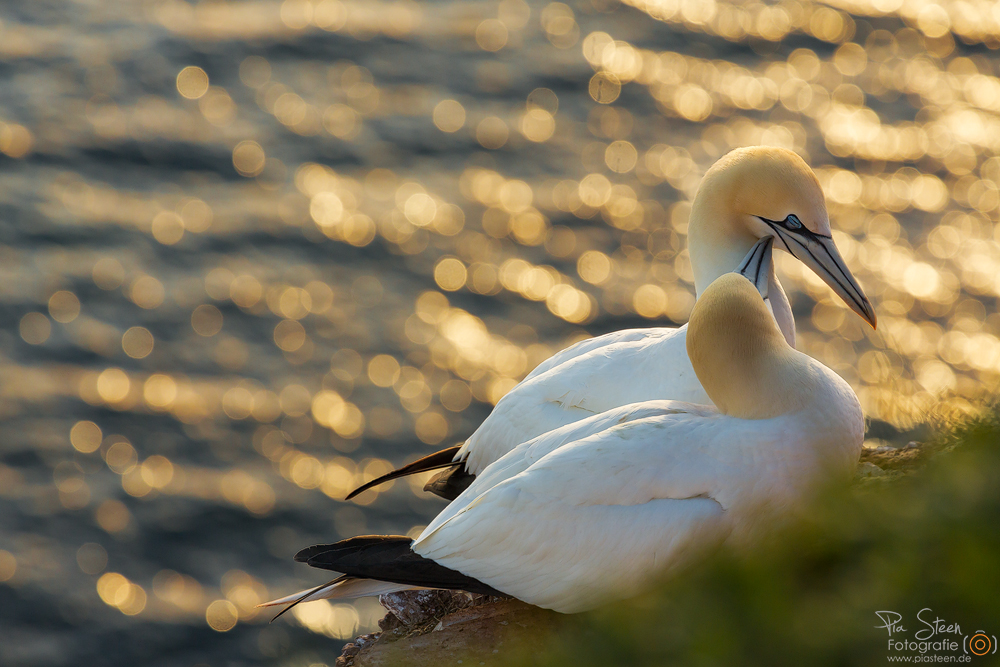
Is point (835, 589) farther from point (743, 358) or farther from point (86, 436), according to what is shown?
point (86, 436)

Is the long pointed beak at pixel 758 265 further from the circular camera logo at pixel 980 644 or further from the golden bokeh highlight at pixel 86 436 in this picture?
the golden bokeh highlight at pixel 86 436

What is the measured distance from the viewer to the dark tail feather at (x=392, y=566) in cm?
364

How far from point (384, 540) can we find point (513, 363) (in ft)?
18.6

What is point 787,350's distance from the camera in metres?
3.64

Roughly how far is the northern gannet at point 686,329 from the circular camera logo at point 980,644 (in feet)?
8.74

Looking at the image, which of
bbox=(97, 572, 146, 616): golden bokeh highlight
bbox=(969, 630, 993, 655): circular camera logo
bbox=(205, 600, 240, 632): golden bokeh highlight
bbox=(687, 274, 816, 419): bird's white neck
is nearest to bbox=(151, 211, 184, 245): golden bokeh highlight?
bbox=(97, 572, 146, 616): golden bokeh highlight

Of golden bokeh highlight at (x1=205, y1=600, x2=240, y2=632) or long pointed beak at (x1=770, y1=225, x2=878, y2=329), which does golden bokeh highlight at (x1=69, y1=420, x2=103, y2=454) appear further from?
long pointed beak at (x1=770, y1=225, x2=878, y2=329)

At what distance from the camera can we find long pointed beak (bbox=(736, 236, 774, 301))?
439 cm

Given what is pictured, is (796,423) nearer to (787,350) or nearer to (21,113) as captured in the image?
(787,350)

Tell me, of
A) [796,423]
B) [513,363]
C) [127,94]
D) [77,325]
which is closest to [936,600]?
[796,423]

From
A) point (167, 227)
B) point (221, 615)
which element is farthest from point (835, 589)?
point (167, 227)

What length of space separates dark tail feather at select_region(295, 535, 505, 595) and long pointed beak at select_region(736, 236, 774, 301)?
1.69 m

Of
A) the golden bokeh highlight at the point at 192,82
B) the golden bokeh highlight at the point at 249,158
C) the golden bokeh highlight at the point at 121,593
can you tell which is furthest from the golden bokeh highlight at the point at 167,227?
the golden bokeh highlight at the point at 121,593

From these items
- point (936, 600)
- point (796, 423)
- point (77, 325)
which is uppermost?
point (936, 600)
